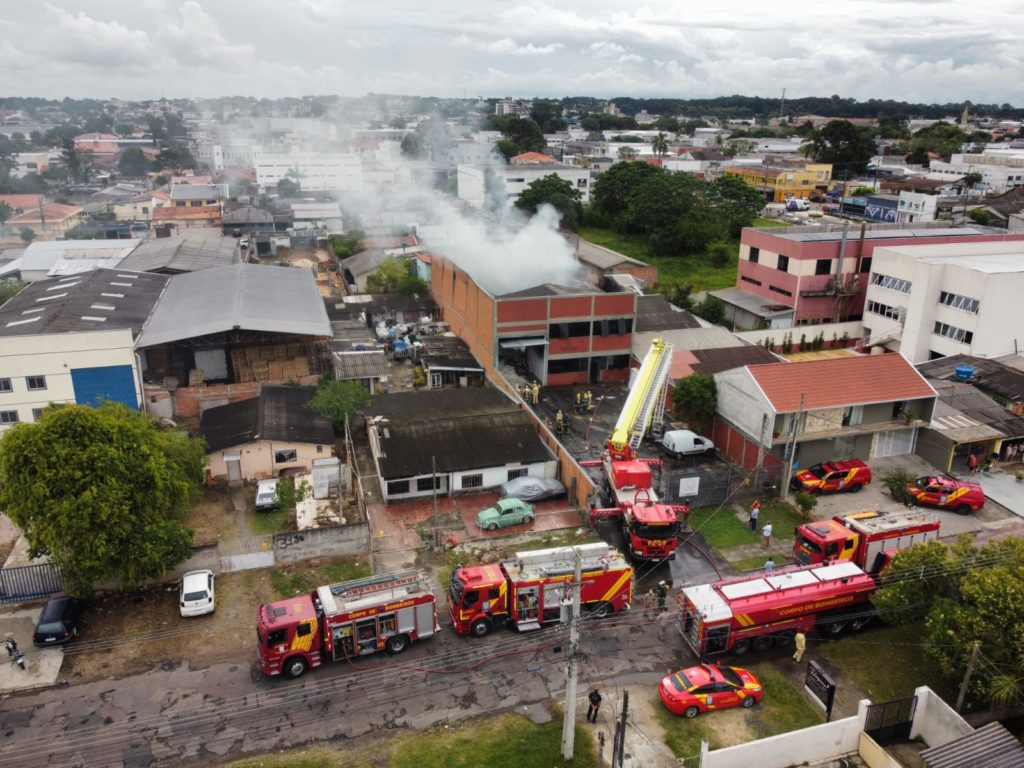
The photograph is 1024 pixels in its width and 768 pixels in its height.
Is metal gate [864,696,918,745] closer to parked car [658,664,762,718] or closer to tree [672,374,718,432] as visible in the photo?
parked car [658,664,762,718]

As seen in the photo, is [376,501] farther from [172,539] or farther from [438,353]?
[438,353]

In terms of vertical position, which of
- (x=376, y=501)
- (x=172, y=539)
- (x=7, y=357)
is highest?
(x=7, y=357)

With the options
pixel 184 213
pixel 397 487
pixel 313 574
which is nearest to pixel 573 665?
pixel 313 574

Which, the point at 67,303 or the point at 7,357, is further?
the point at 67,303

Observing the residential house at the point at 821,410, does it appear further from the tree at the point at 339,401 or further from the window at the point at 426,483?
the tree at the point at 339,401

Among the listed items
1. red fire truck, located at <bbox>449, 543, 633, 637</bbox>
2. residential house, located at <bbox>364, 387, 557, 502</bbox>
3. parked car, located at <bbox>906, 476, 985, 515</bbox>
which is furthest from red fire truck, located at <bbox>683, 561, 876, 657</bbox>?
residential house, located at <bbox>364, 387, 557, 502</bbox>

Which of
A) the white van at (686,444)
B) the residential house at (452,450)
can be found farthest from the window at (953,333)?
the residential house at (452,450)

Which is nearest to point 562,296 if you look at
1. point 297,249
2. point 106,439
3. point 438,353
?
point 438,353
